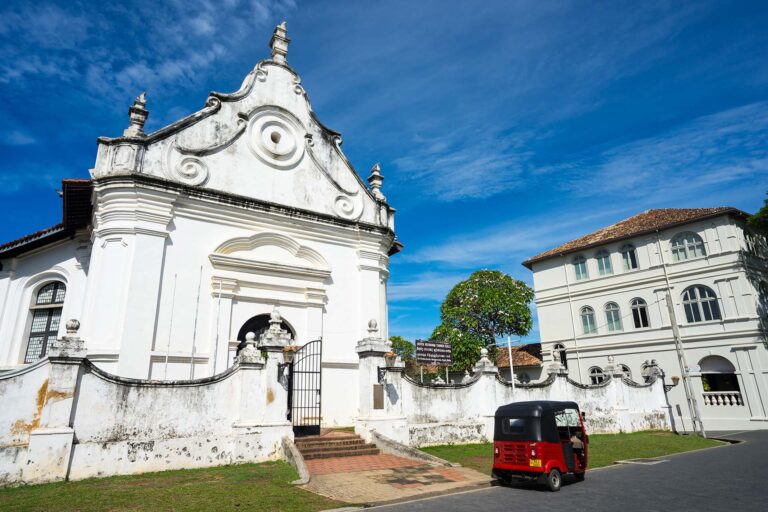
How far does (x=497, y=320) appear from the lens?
36.0 m

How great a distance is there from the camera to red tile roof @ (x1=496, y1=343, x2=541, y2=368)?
33037 millimetres

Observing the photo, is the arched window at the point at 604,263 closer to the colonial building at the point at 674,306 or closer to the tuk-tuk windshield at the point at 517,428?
the colonial building at the point at 674,306

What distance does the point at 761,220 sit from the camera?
24109 millimetres

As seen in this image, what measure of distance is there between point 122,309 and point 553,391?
1411 centimetres

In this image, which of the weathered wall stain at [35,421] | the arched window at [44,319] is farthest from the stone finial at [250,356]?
the arched window at [44,319]

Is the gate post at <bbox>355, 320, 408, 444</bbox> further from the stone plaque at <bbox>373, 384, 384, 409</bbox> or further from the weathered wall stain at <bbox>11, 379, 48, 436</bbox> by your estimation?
the weathered wall stain at <bbox>11, 379, 48, 436</bbox>

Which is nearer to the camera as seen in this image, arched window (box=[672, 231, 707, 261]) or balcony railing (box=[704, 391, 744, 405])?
balcony railing (box=[704, 391, 744, 405])

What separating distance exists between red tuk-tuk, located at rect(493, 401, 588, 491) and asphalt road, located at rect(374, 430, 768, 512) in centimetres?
30

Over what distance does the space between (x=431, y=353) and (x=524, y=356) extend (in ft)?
71.4

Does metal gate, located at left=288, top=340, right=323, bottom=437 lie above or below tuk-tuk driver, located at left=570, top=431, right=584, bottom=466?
above

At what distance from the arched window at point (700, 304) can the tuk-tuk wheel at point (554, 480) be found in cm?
2115

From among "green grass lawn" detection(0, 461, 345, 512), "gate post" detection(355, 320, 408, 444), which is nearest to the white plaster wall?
"green grass lawn" detection(0, 461, 345, 512)

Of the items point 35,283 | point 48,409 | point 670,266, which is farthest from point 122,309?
point 670,266

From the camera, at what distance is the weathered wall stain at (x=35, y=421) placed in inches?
347
